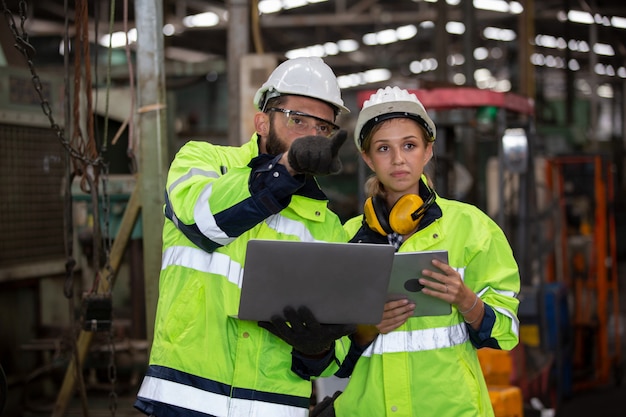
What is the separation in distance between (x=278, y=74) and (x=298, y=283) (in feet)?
2.44

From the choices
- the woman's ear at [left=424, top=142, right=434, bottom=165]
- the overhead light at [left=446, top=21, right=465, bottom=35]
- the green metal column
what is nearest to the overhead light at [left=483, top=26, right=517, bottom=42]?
the overhead light at [left=446, top=21, right=465, bottom=35]

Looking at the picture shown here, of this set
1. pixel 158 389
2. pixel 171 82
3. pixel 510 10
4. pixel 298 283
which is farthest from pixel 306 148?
pixel 510 10

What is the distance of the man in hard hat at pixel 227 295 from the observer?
2305 mm

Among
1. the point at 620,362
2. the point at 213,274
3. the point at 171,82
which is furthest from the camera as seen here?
the point at 620,362

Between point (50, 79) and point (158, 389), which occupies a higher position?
point (50, 79)

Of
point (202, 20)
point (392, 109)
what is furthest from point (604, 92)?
point (392, 109)

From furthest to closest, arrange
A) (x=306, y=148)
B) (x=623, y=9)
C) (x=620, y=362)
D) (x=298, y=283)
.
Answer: (x=623, y=9)
(x=620, y=362)
(x=298, y=283)
(x=306, y=148)

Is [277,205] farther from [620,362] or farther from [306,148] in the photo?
[620,362]

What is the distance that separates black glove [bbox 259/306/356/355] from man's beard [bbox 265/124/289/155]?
51cm

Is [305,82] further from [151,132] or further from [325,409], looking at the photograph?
[151,132]

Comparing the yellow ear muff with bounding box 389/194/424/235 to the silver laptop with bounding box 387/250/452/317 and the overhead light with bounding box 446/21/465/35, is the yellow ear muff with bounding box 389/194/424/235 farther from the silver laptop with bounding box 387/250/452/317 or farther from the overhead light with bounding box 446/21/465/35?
the overhead light with bounding box 446/21/465/35

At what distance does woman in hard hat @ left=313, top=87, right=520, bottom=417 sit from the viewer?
2.54 metres

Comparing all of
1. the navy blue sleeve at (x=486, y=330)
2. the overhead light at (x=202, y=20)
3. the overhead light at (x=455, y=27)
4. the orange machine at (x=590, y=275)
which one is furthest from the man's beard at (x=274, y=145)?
the overhead light at (x=455, y=27)

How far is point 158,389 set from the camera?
95.0 inches
